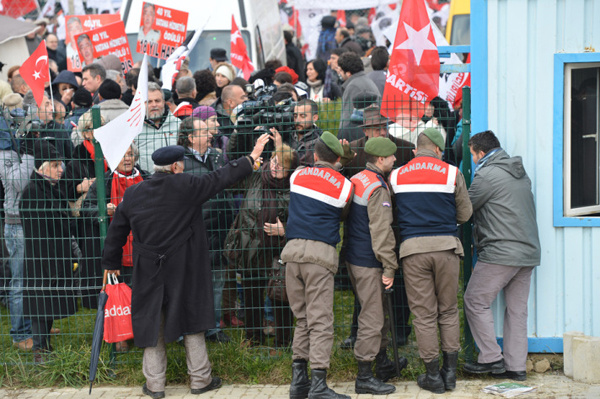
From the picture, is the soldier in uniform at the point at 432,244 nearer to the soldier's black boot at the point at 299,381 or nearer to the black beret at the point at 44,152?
the soldier's black boot at the point at 299,381

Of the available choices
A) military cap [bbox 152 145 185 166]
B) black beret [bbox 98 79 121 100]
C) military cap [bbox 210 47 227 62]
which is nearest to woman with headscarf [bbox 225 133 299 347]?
military cap [bbox 152 145 185 166]

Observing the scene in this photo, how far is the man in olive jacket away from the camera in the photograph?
6.52 metres

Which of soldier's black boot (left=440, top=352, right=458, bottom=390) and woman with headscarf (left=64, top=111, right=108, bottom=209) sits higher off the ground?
woman with headscarf (left=64, top=111, right=108, bottom=209)

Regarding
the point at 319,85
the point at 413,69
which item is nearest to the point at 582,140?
the point at 413,69

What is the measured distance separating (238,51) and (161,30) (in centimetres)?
119

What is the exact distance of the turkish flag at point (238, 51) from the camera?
12.5m

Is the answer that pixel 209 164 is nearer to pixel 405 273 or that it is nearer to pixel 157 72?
pixel 405 273

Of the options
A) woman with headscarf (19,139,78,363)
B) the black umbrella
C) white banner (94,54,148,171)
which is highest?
white banner (94,54,148,171)

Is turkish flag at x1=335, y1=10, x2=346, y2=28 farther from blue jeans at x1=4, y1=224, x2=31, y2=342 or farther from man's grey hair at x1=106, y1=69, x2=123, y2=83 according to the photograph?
blue jeans at x1=4, y1=224, x2=31, y2=342

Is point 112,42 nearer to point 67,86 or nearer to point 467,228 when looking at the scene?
point 67,86

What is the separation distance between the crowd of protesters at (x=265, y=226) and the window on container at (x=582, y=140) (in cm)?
94

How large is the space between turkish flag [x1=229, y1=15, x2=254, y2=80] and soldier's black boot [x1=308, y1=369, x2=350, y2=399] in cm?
713

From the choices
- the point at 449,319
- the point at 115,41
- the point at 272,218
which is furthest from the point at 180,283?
the point at 115,41

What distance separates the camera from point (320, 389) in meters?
6.34
